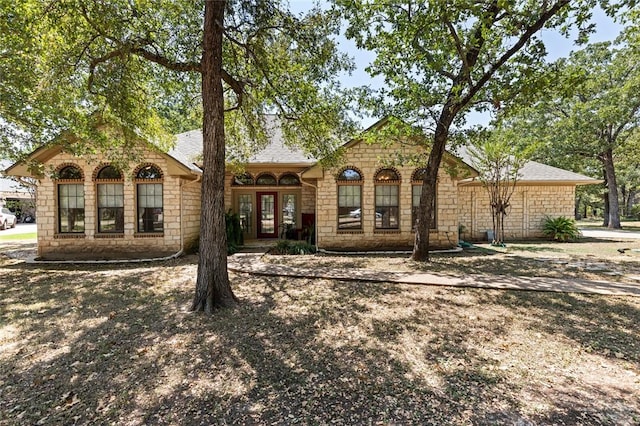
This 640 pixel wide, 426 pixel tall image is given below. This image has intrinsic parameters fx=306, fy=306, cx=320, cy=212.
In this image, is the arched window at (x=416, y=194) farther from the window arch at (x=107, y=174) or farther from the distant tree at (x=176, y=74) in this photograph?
the window arch at (x=107, y=174)

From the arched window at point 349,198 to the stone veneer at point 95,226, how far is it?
18.2ft

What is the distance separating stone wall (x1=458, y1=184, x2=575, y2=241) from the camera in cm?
1453

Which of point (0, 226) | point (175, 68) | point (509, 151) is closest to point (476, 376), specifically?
point (175, 68)

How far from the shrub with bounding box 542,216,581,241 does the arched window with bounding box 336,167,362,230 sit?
1007cm

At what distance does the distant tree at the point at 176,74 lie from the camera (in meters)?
5.41

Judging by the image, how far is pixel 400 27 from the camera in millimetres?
7539

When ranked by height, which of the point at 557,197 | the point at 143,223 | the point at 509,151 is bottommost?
the point at 143,223

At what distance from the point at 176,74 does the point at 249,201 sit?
618 cm

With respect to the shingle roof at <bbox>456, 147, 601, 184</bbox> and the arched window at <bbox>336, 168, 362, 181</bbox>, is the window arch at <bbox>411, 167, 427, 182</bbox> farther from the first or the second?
the shingle roof at <bbox>456, 147, 601, 184</bbox>

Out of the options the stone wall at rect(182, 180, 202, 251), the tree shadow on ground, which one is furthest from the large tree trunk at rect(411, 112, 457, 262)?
the stone wall at rect(182, 180, 202, 251)

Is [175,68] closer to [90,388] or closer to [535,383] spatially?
[90,388]

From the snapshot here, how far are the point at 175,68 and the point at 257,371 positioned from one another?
616cm

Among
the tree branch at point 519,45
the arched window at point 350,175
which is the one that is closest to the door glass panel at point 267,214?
the arched window at point 350,175

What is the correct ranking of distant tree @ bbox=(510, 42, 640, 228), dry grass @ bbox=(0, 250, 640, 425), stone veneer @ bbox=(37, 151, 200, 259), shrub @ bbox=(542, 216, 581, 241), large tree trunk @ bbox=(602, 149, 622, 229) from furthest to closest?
large tree trunk @ bbox=(602, 149, 622, 229) → distant tree @ bbox=(510, 42, 640, 228) → shrub @ bbox=(542, 216, 581, 241) → stone veneer @ bbox=(37, 151, 200, 259) → dry grass @ bbox=(0, 250, 640, 425)
